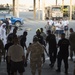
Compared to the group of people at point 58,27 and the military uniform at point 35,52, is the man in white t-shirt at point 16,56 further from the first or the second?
the group of people at point 58,27

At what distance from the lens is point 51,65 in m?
13.9

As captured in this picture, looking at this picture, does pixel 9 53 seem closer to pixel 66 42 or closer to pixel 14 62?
pixel 14 62

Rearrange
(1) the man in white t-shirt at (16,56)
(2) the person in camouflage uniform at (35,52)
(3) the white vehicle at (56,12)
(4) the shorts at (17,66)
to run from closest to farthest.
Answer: (1) the man in white t-shirt at (16,56)
(4) the shorts at (17,66)
(2) the person in camouflage uniform at (35,52)
(3) the white vehicle at (56,12)

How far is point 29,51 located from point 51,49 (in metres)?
3.24

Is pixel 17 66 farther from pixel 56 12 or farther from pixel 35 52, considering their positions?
pixel 56 12

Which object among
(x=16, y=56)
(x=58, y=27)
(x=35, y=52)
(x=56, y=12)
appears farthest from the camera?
(x=56, y=12)

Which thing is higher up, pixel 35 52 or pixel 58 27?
pixel 35 52

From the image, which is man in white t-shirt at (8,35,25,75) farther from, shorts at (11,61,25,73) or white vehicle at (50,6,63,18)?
white vehicle at (50,6,63,18)

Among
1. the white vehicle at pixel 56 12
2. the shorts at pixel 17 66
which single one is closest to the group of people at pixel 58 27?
the shorts at pixel 17 66

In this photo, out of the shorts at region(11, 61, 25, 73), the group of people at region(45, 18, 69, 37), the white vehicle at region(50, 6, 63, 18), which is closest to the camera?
the shorts at region(11, 61, 25, 73)

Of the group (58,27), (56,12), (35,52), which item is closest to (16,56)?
(35,52)

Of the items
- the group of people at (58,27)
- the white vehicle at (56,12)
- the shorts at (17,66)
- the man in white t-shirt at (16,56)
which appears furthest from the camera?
the white vehicle at (56,12)

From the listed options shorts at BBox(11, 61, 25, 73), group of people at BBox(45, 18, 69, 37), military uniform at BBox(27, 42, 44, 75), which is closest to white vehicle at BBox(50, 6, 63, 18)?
group of people at BBox(45, 18, 69, 37)

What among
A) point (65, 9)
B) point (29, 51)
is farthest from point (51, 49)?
point (65, 9)
